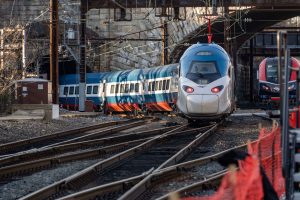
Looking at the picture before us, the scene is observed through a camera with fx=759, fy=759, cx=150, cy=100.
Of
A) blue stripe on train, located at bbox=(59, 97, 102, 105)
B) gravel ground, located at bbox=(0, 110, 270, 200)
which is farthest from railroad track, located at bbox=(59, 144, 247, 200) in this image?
blue stripe on train, located at bbox=(59, 97, 102, 105)

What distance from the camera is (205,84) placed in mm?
22578

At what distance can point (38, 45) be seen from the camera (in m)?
47.6

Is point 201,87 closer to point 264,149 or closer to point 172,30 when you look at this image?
point 264,149

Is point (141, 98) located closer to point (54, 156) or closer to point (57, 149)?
point (57, 149)

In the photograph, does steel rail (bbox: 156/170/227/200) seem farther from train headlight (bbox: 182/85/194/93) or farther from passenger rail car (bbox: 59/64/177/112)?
passenger rail car (bbox: 59/64/177/112)

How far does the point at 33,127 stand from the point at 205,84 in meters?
5.77

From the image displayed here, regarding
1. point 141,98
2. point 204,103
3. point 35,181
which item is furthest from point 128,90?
point 35,181

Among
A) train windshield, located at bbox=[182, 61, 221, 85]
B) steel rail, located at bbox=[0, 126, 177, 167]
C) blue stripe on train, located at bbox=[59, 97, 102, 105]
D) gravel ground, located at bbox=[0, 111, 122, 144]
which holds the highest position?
train windshield, located at bbox=[182, 61, 221, 85]

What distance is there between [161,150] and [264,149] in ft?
13.1

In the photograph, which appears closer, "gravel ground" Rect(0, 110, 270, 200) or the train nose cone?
"gravel ground" Rect(0, 110, 270, 200)

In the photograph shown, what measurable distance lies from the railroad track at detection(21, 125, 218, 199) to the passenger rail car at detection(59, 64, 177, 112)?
575 inches

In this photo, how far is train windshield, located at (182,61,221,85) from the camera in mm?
22734

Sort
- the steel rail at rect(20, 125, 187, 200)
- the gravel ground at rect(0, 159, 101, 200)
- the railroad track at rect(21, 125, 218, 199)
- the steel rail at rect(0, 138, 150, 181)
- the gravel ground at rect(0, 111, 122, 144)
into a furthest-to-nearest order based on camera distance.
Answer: the gravel ground at rect(0, 111, 122, 144), the steel rail at rect(0, 138, 150, 181), the gravel ground at rect(0, 159, 101, 200), the railroad track at rect(21, 125, 218, 199), the steel rail at rect(20, 125, 187, 200)

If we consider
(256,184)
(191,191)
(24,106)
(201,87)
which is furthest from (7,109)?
(256,184)
